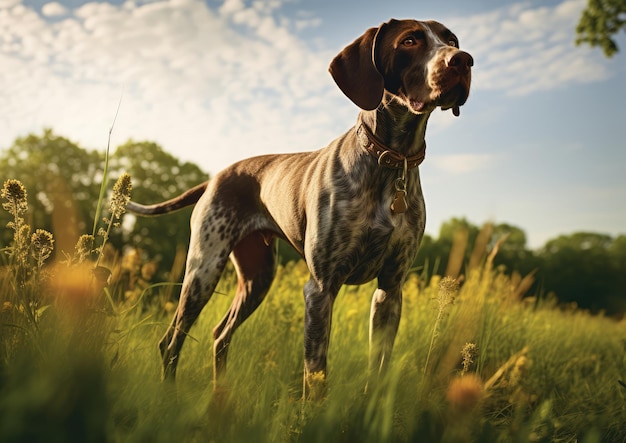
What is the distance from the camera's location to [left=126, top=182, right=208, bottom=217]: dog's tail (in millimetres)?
4574

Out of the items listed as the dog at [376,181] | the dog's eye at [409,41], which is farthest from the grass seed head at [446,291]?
the dog's eye at [409,41]

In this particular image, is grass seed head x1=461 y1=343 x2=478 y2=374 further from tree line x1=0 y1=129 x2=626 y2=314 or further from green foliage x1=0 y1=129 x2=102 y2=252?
green foliage x1=0 y1=129 x2=102 y2=252

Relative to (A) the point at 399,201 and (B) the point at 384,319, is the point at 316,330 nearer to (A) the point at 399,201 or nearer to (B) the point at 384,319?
(B) the point at 384,319

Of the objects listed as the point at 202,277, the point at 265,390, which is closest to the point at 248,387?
the point at 265,390

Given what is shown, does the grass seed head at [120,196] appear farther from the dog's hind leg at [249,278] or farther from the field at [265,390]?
the dog's hind leg at [249,278]

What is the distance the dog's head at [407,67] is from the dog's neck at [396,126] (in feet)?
0.30

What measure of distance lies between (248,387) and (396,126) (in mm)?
1721

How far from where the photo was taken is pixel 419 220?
138 inches

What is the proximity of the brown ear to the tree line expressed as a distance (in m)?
11.6

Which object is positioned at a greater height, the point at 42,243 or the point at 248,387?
the point at 42,243

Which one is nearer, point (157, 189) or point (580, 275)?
point (157, 189)

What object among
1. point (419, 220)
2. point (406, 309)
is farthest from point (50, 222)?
point (419, 220)

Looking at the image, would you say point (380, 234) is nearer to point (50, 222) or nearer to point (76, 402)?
point (76, 402)

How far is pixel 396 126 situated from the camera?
11.1 ft
